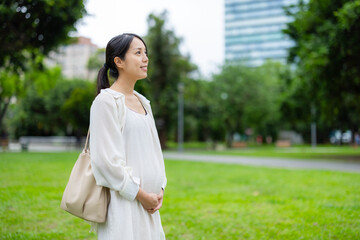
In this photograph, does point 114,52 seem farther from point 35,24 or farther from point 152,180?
point 35,24

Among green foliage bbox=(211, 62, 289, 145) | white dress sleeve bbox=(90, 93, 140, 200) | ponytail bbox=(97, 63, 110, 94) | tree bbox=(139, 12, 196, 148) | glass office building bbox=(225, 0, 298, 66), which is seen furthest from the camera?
glass office building bbox=(225, 0, 298, 66)

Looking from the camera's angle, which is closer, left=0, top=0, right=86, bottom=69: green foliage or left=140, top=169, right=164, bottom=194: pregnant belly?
left=140, top=169, right=164, bottom=194: pregnant belly

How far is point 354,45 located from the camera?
1398 centimetres

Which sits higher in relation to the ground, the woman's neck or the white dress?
the woman's neck

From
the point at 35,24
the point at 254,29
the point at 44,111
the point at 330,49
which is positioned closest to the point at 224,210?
the point at 35,24

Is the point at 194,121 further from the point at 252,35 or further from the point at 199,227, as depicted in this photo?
the point at 252,35

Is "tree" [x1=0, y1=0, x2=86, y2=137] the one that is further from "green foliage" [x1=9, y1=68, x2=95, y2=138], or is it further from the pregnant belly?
"green foliage" [x1=9, y1=68, x2=95, y2=138]

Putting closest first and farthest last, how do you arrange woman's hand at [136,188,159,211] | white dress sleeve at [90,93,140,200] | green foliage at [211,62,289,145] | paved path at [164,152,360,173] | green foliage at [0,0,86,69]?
white dress sleeve at [90,93,140,200]
woman's hand at [136,188,159,211]
green foliage at [0,0,86,69]
paved path at [164,152,360,173]
green foliage at [211,62,289,145]

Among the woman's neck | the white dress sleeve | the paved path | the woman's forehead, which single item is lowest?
the paved path

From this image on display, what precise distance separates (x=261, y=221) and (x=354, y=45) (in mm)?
11511

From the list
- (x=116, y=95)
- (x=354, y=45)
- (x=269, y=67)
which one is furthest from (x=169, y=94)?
(x=269, y=67)

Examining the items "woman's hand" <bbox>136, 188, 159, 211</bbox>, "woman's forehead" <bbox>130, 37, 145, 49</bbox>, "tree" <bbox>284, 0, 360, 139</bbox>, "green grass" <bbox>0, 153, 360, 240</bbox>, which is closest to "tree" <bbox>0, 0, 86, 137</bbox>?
"green grass" <bbox>0, 153, 360, 240</bbox>

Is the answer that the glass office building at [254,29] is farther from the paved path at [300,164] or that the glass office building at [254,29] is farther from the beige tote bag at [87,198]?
the beige tote bag at [87,198]

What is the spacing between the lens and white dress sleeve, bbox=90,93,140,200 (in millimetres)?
2000
